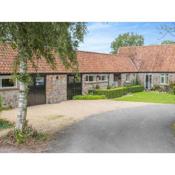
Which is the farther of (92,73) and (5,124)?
(92,73)

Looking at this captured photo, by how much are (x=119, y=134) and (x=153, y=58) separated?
23033 millimetres

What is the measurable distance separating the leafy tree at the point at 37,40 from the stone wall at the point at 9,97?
23.6ft

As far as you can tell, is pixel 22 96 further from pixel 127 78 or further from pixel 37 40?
pixel 127 78

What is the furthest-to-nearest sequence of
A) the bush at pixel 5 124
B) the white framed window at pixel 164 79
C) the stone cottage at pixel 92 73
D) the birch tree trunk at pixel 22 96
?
the white framed window at pixel 164 79, the stone cottage at pixel 92 73, the bush at pixel 5 124, the birch tree trunk at pixel 22 96

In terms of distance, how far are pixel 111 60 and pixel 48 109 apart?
13279 mm

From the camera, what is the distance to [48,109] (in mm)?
20891

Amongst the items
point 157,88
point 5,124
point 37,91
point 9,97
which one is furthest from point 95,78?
point 5,124

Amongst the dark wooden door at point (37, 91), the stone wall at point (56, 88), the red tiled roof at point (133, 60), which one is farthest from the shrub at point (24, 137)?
the red tiled roof at point (133, 60)

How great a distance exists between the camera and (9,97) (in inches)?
815

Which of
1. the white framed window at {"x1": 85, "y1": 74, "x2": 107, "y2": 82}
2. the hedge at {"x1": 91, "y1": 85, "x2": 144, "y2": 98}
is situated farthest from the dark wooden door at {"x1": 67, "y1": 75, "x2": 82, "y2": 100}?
the hedge at {"x1": 91, "y1": 85, "x2": 144, "y2": 98}

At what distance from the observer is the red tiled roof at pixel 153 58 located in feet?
117

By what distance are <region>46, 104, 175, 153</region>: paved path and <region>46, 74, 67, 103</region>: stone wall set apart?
4.97m

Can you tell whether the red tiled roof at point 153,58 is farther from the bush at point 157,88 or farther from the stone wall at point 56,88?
the stone wall at point 56,88
